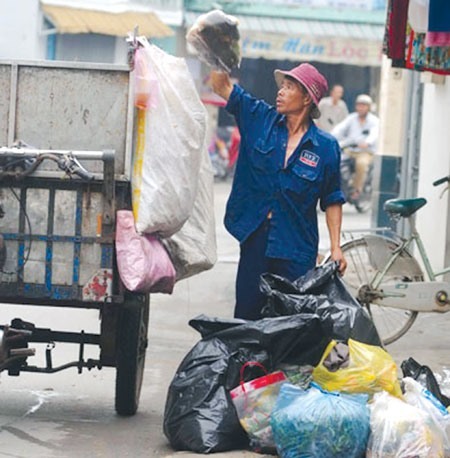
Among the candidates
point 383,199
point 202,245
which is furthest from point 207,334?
point 383,199

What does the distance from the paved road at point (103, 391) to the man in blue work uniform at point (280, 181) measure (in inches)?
36.1

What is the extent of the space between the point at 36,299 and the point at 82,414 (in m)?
1.09

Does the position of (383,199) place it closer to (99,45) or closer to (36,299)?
(36,299)

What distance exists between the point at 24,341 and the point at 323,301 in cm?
144

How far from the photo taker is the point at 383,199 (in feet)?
50.5

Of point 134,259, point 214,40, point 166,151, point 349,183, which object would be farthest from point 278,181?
point 349,183

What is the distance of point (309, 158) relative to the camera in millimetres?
6781

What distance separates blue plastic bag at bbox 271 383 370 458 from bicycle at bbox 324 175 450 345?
130 inches

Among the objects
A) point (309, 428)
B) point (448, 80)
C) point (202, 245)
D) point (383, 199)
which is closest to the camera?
point (309, 428)

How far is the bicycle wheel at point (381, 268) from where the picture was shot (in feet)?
31.1

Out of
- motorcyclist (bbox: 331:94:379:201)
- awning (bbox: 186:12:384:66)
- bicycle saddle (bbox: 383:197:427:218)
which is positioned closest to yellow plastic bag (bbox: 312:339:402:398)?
bicycle saddle (bbox: 383:197:427:218)

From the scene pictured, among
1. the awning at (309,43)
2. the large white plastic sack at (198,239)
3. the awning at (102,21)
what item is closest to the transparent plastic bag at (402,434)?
the large white plastic sack at (198,239)

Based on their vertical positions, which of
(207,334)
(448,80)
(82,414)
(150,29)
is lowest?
(82,414)

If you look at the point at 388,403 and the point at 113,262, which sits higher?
the point at 113,262
